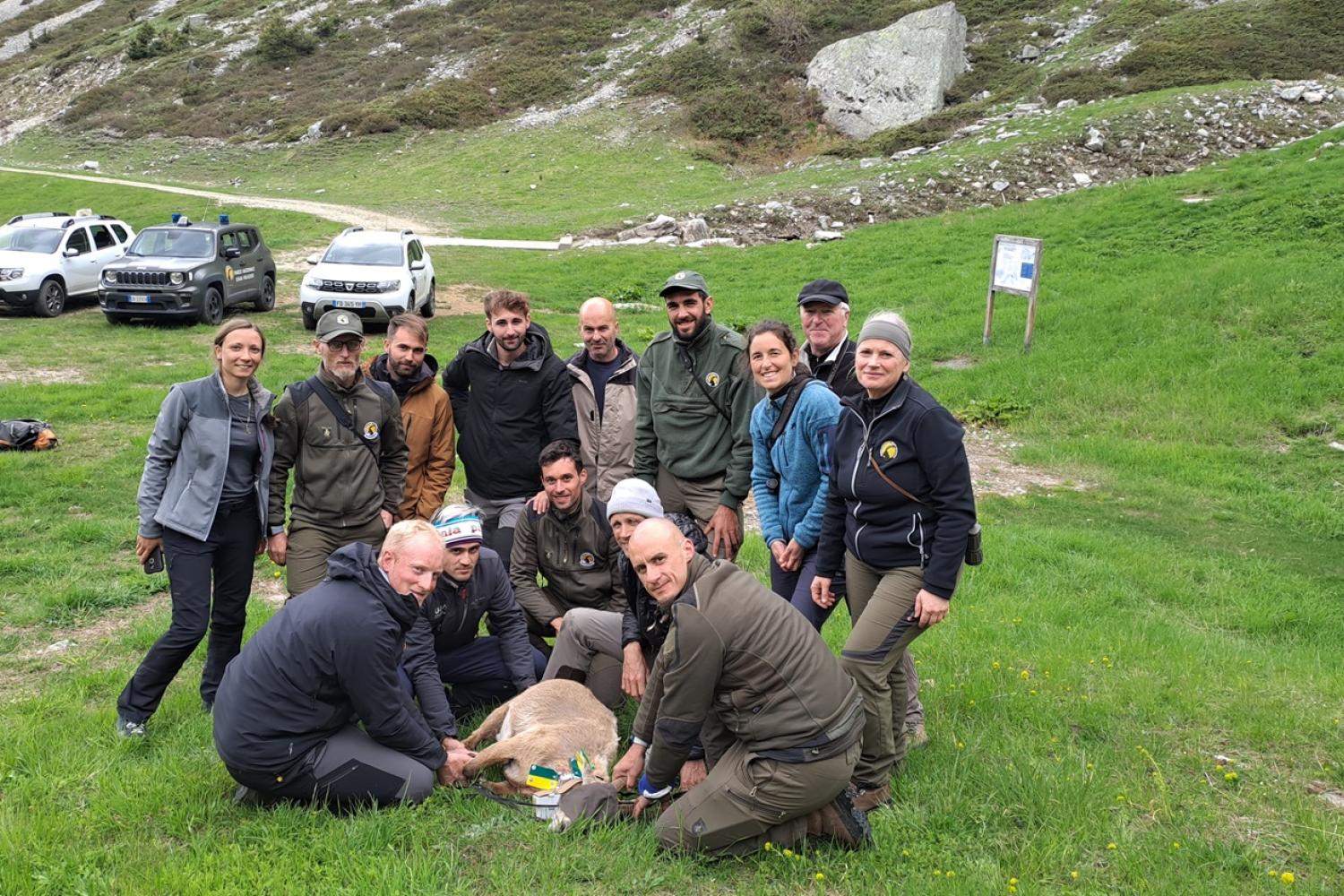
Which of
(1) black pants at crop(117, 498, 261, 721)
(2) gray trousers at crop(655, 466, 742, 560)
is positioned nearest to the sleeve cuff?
(2) gray trousers at crop(655, 466, 742, 560)

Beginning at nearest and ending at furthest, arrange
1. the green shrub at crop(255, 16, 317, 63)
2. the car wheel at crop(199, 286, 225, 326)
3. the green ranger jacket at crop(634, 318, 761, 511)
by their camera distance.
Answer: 1. the green ranger jacket at crop(634, 318, 761, 511)
2. the car wheel at crop(199, 286, 225, 326)
3. the green shrub at crop(255, 16, 317, 63)

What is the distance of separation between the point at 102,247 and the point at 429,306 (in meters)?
7.03

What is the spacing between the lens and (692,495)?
6.18m

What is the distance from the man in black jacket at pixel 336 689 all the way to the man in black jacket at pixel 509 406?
1919 mm

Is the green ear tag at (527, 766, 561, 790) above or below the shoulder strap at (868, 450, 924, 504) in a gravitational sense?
below

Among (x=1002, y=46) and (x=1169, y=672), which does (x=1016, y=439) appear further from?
(x=1002, y=46)

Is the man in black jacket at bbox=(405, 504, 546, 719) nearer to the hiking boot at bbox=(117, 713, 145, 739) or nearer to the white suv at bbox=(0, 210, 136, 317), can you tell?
the hiking boot at bbox=(117, 713, 145, 739)

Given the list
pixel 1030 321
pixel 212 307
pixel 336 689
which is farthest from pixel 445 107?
pixel 336 689

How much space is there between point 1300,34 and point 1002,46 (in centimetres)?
1216

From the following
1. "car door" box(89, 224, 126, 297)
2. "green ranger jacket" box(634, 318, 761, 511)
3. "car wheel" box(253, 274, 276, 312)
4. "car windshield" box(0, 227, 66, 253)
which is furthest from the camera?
"car door" box(89, 224, 126, 297)

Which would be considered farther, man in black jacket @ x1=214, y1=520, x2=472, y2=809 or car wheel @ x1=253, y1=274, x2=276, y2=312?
car wheel @ x1=253, y1=274, x2=276, y2=312

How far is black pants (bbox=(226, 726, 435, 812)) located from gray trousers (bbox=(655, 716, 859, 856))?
116 cm

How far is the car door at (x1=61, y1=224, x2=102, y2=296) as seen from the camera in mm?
19703

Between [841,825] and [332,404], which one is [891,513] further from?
[332,404]
